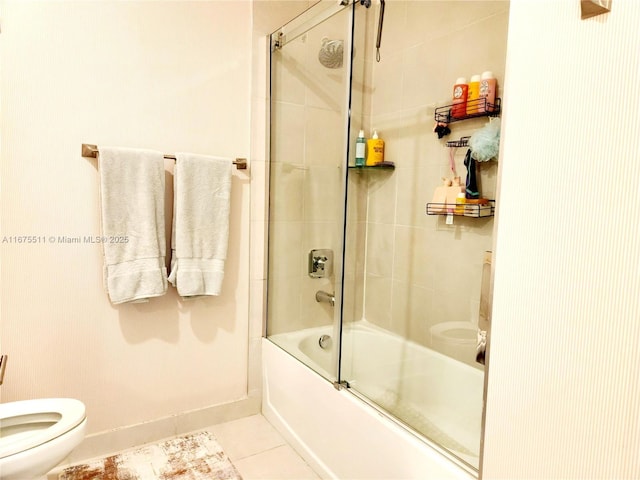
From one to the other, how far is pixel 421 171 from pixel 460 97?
1.33 feet

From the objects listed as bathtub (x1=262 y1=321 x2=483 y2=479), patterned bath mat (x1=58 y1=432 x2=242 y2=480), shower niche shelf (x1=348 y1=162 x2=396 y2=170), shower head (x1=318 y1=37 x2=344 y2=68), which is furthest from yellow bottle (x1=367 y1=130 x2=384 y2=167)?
patterned bath mat (x1=58 y1=432 x2=242 y2=480)

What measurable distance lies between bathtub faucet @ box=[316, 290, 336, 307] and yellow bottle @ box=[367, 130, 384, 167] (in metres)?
0.74

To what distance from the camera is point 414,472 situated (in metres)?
1.29

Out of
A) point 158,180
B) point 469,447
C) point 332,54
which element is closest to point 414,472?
point 469,447

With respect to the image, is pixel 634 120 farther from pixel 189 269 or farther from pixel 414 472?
pixel 189 269

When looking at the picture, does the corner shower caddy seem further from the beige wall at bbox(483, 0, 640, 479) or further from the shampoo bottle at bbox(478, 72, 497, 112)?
the beige wall at bbox(483, 0, 640, 479)

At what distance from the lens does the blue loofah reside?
5.43ft

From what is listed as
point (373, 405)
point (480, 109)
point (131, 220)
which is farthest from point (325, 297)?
point (480, 109)

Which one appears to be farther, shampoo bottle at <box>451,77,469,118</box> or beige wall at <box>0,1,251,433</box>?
shampoo bottle at <box>451,77,469,118</box>

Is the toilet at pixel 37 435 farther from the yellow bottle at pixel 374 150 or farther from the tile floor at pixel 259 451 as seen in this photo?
the yellow bottle at pixel 374 150

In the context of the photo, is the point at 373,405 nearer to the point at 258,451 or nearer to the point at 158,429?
the point at 258,451

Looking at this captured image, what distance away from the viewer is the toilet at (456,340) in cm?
186

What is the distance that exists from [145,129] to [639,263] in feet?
5.99

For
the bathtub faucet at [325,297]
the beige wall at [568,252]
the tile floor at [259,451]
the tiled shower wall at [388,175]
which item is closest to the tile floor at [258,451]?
the tile floor at [259,451]
